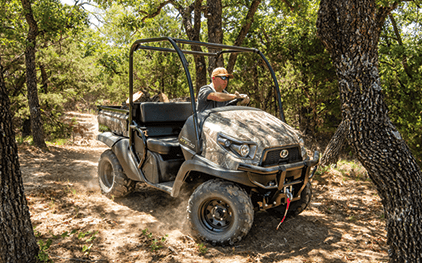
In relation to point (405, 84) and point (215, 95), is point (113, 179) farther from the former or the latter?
point (405, 84)

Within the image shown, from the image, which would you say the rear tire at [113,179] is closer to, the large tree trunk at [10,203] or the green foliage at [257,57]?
the large tree trunk at [10,203]

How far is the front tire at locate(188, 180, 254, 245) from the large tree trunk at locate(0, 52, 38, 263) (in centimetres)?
168

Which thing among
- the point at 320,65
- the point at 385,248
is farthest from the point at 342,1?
the point at 320,65

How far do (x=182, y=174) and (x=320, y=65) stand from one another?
6.92 metres

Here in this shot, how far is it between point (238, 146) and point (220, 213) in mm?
821

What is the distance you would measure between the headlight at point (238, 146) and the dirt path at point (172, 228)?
3.43 ft

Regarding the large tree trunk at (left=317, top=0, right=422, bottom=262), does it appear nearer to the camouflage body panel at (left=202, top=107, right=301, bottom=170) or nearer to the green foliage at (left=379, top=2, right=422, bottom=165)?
the camouflage body panel at (left=202, top=107, right=301, bottom=170)

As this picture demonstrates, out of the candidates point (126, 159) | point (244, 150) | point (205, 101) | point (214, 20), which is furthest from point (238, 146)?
point (214, 20)

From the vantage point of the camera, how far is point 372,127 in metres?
3.31

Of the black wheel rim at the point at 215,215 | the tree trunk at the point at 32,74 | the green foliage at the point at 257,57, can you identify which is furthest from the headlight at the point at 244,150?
the tree trunk at the point at 32,74

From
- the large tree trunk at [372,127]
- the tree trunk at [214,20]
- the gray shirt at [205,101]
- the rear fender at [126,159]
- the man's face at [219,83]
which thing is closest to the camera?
the large tree trunk at [372,127]

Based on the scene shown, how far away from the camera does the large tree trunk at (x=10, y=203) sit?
2.74m

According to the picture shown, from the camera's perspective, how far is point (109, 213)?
4.48 m

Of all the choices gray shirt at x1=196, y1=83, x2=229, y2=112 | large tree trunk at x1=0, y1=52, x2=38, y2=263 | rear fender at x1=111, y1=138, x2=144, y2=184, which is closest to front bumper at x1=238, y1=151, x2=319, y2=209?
gray shirt at x1=196, y1=83, x2=229, y2=112
